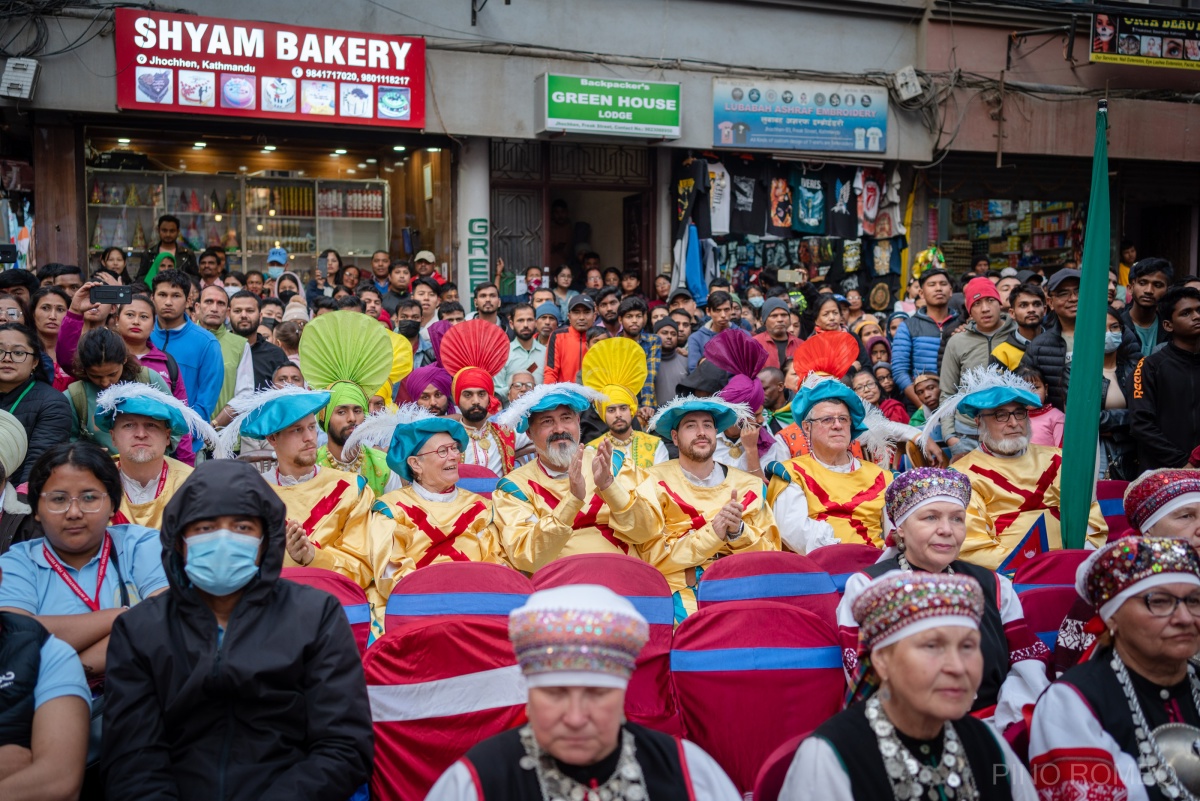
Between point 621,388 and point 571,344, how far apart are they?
2337 millimetres

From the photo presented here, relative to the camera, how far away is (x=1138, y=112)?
46.7 feet

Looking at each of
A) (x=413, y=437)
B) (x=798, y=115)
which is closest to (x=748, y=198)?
(x=798, y=115)

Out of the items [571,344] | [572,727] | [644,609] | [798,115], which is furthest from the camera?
[798,115]

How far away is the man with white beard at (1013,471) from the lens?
4.86m

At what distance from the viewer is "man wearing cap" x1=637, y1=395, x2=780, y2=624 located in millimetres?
4531

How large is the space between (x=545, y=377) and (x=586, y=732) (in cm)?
575

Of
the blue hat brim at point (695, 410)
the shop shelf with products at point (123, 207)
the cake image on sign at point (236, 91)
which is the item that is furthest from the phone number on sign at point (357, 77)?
the blue hat brim at point (695, 410)

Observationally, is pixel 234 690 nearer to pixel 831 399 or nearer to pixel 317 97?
pixel 831 399

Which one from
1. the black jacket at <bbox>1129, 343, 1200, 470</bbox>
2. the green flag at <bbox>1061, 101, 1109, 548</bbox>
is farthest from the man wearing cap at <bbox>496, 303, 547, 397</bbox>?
the green flag at <bbox>1061, 101, 1109, 548</bbox>

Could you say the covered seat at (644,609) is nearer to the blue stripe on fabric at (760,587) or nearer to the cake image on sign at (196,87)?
the blue stripe on fabric at (760,587)

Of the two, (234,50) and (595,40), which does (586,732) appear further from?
(595,40)

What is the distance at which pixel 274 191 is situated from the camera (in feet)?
42.2

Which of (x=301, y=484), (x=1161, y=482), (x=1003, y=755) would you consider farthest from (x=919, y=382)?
(x=1003, y=755)

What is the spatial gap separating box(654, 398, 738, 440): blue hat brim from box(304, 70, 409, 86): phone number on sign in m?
7.22
